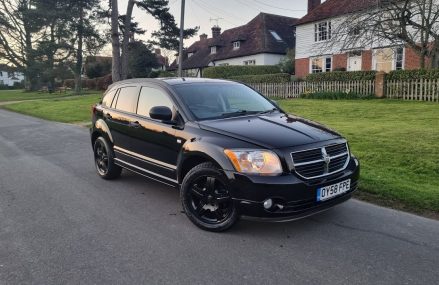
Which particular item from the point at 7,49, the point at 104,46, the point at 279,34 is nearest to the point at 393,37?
the point at 279,34

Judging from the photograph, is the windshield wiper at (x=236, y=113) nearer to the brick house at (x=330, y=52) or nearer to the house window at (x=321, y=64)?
the brick house at (x=330, y=52)

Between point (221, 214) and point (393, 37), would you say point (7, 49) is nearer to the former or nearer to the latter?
point (393, 37)

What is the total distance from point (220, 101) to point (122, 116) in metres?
1.70

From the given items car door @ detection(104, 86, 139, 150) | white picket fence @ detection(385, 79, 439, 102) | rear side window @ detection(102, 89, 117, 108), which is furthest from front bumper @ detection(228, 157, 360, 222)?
white picket fence @ detection(385, 79, 439, 102)

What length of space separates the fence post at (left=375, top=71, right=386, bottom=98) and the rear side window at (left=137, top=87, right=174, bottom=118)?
16.2m

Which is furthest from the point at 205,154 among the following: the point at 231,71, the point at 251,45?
the point at 251,45

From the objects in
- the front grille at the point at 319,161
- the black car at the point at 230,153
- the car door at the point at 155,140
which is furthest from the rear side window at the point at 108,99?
the front grille at the point at 319,161

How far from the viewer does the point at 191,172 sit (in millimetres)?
4746

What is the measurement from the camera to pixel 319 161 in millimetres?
4422

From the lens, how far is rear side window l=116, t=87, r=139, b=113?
628 centimetres

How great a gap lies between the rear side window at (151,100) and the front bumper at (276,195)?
1725 millimetres

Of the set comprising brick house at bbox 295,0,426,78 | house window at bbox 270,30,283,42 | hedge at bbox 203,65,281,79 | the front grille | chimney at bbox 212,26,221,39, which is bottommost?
the front grille

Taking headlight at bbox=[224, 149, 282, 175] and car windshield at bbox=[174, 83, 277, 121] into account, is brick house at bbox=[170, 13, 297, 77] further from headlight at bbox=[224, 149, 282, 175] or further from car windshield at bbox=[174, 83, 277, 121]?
headlight at bbox=[224, 149, 282, 175]

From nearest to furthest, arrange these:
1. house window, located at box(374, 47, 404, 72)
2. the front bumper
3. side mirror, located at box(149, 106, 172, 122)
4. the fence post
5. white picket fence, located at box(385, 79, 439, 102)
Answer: the front bumper < side mirror, located at box(149, 106, 172, 122) < white picket fence, located at box(385, 79, 439, 102) < the fence post < house window, located at box(374, 47, 404, 72)
